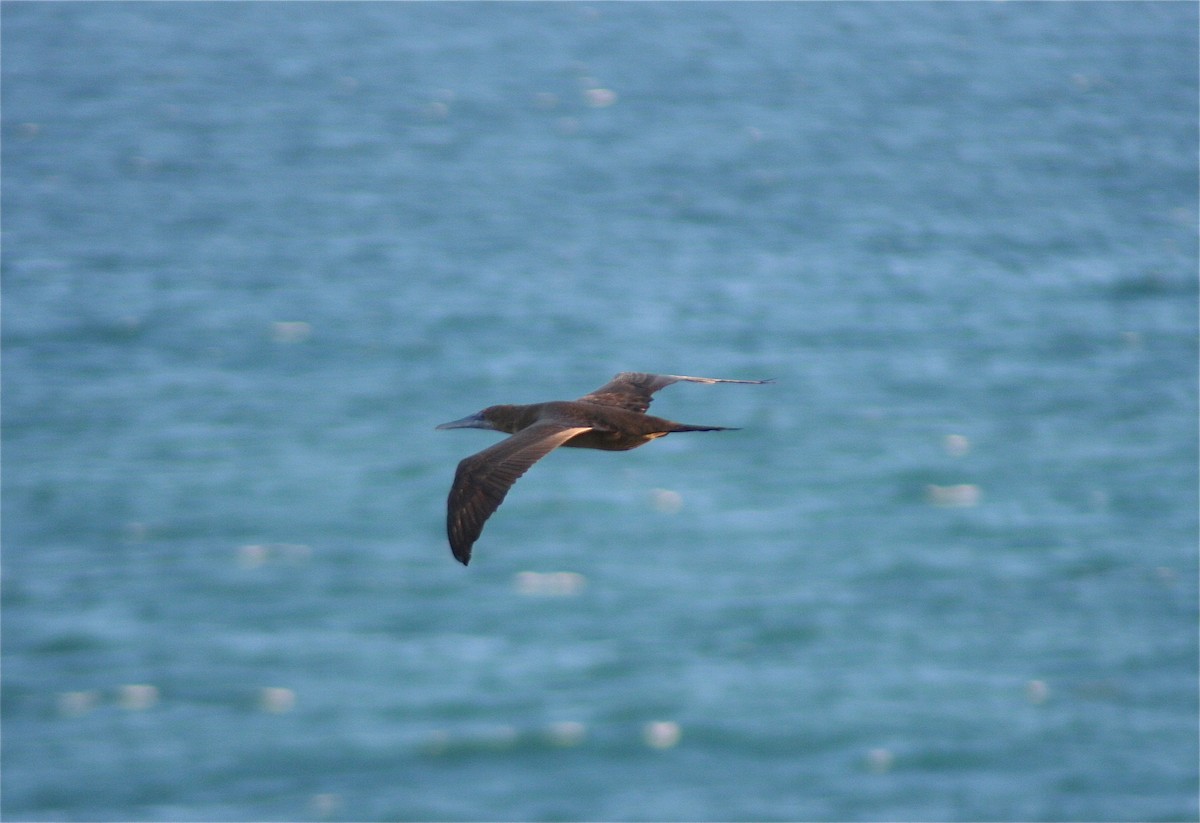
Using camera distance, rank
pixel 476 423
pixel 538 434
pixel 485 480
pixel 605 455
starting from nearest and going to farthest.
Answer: pixel 485 480
pixel 538 434
pixel 476 423
pixel 605 455

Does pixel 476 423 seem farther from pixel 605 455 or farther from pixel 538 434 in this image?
pixel 605 455

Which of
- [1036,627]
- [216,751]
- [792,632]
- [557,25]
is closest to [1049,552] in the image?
[1036,627]

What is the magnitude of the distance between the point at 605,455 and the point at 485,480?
34923 mm

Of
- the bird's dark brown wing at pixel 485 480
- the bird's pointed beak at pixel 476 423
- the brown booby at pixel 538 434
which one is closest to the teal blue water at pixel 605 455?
the bird's pointed beak at pixel 476 423

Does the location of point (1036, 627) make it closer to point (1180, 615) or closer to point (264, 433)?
point (1180, 615)

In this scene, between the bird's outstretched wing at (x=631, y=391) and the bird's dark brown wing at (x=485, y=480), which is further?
the bird's outstretched wing at (x=631, y=391)

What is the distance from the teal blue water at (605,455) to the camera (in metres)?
33.5

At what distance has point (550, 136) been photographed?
60.2 m

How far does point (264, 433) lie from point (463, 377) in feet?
17.0

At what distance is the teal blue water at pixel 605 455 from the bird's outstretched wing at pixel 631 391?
70.9 ft

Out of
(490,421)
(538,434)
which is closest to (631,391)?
(490,421)

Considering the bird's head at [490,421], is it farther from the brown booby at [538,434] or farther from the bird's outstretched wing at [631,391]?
the bird's outstretched wing at [631,391]

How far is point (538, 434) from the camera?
9500mm

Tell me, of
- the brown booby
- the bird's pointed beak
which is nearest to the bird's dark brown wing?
the brown booby
